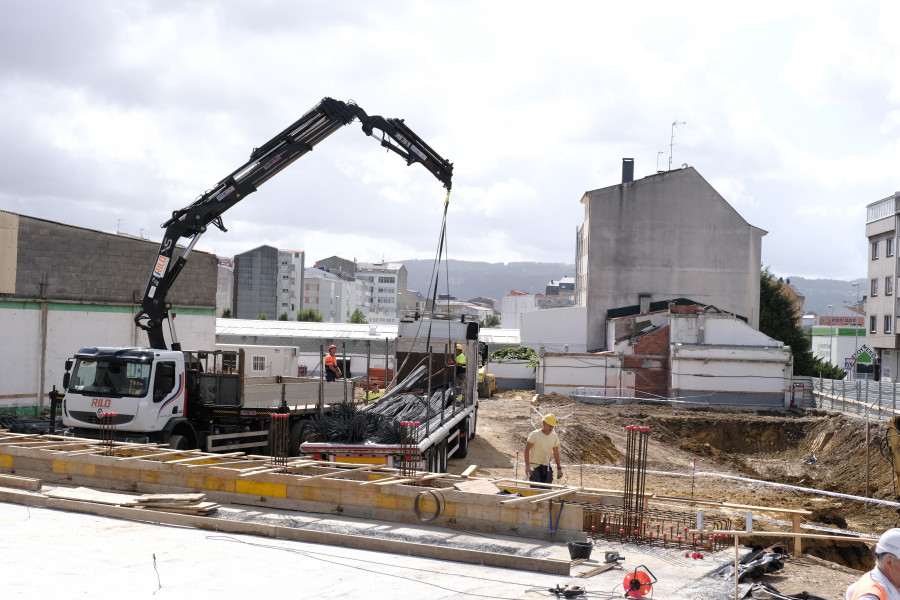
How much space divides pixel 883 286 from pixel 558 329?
22.9m

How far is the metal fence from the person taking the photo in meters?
31.3

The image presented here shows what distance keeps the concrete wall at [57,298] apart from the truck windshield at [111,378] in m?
10.5

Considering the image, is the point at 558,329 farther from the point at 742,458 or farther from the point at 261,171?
the point at 261,171

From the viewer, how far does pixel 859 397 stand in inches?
1399

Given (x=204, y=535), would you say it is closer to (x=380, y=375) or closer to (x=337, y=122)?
(x=337, y=122)

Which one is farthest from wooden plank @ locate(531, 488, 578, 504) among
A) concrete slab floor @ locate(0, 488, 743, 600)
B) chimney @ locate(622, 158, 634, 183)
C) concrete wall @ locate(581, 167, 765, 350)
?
chimney @ locate(622, 158, 634, 183)

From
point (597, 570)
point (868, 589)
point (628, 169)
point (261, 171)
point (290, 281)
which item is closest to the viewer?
point (868, 589)

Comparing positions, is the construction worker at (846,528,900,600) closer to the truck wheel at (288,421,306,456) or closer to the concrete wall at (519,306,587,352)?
the truck wheel at (288,421,306,456)

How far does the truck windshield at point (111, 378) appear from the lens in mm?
15586

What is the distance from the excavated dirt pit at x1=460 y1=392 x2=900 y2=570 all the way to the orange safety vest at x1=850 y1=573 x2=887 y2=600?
6.16 meters

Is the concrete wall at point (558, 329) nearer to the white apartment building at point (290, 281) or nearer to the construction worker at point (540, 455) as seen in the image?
the construction worker at point (540, 455)

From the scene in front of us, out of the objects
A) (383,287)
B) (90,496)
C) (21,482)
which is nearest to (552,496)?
(90,496)

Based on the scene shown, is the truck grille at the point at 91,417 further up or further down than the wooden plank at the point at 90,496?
further up

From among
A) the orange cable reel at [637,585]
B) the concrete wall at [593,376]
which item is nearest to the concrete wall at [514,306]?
the concrete wall at [593,376]
